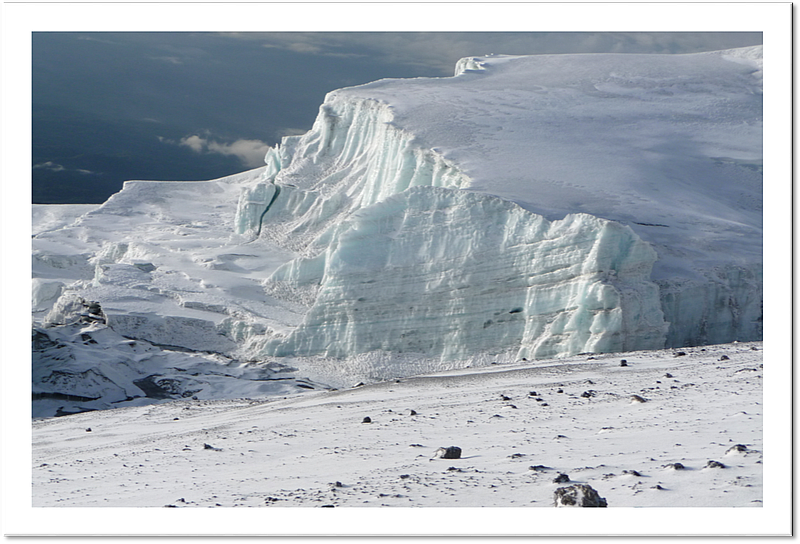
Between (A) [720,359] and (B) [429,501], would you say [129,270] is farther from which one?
(B) [429,501]

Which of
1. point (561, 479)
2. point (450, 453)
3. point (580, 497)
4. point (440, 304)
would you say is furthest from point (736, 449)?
point (440, 304)

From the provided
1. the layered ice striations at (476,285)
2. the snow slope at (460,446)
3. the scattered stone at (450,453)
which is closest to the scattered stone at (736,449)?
the snow slope at (460,446)

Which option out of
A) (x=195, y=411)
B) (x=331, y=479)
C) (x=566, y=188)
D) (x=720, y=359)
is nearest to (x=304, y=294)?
(x=566, y=188)

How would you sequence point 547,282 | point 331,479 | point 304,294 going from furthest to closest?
point 304,294 → point 547,282 → point 331,479

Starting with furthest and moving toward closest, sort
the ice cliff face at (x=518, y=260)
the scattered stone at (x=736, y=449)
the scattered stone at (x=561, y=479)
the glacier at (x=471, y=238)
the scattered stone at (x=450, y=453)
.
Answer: the glacier at (x=471, y=238) → the ice cliff face at (x=518, y=260) → the scattered stone at (x=450, y=453) → the scattered stone at (x=736, y=449) → the scattered stone at (x=561, y=479)

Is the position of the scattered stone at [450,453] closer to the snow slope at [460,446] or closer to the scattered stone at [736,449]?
the snow slope at [460,446]

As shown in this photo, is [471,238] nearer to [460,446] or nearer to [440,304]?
[440,304]
